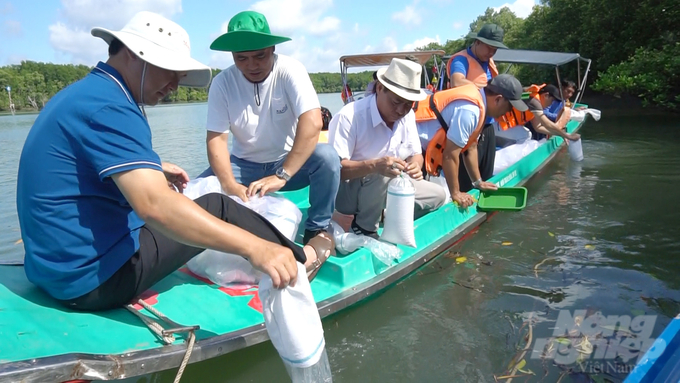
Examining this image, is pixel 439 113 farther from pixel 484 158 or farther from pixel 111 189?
pixel 111 189

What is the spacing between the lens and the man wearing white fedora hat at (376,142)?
3.27 metres

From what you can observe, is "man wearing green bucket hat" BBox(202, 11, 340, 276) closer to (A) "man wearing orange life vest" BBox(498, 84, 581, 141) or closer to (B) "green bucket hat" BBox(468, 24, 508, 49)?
(B) "green bucket hat" BBox(468, 24, 508, 49)

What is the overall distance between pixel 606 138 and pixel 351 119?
10.9 meters

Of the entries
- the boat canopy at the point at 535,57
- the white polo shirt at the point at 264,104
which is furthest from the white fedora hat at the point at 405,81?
the boat canopy at the point at 535,57

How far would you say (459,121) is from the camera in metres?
3.89

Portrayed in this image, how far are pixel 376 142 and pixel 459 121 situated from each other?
32.5 inches

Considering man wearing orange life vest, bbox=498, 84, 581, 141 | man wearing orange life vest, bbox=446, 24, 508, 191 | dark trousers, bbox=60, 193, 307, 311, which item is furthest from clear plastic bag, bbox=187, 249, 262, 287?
man wearing orange life vest, bbox=498, 84, 581, 141

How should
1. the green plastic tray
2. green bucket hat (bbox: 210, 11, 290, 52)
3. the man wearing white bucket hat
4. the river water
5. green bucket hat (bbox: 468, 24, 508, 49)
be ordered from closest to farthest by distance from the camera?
the man wearing white bucket hat → the river water → green bucket hat (bbox: 210, 11, 290, 52) → the green plastic tray → green bucket hat (bbox: 468, 24, 508, 49)

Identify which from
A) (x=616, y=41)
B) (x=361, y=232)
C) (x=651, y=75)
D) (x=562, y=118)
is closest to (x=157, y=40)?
(x=361, y=232)

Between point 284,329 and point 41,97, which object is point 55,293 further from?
point 41,97

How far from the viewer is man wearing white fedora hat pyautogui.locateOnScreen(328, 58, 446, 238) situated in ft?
10.7

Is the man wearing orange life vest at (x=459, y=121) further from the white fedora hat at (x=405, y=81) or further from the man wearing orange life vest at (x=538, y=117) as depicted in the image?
the man wearing orange life vest at (x=538, y=117)

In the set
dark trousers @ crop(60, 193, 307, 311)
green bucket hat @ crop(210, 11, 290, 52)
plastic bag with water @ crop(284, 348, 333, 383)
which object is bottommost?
plastic bag with water @ crop(284, 348, 333, 383)

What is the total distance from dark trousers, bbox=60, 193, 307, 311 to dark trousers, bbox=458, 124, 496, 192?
3.04 m
